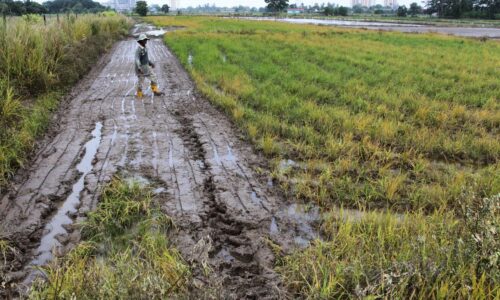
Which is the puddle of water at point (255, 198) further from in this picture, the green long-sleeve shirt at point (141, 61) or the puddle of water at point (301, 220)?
the green long-sleeve shirt at point (141, 61)

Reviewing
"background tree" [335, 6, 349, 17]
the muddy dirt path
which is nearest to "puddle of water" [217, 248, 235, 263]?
the muddy dirt path

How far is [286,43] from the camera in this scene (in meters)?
16.9

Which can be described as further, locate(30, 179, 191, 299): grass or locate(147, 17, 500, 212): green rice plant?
locate(147, 17, 500, 212): green rice plant

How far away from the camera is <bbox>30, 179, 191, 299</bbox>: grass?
2.20 meters

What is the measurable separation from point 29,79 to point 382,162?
6.85 m

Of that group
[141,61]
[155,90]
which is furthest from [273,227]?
[141,61]

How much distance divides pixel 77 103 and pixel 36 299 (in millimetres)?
5854

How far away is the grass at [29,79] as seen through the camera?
475 cm

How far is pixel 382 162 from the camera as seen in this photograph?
475cm

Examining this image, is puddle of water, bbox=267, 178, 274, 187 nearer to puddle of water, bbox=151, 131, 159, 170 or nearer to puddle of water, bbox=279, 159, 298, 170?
puddle of water, bbox=279, 159, 298, 170

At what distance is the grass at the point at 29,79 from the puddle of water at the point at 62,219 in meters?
0.72

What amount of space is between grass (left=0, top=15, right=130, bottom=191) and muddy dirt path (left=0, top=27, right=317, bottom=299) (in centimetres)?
28

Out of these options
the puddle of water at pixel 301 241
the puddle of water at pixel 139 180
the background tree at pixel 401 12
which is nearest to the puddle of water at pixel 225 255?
the puddle of water at pixel 301 241

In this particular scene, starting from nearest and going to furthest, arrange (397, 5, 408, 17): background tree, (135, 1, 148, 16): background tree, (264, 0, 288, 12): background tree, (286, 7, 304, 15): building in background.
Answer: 1. (135, 1, 148, 16): background tree
2. (397, 5, 408, 17): background tree
3. (264, 0, 288, 12): background tree
4. (286, 7, 304, 15): building in background
